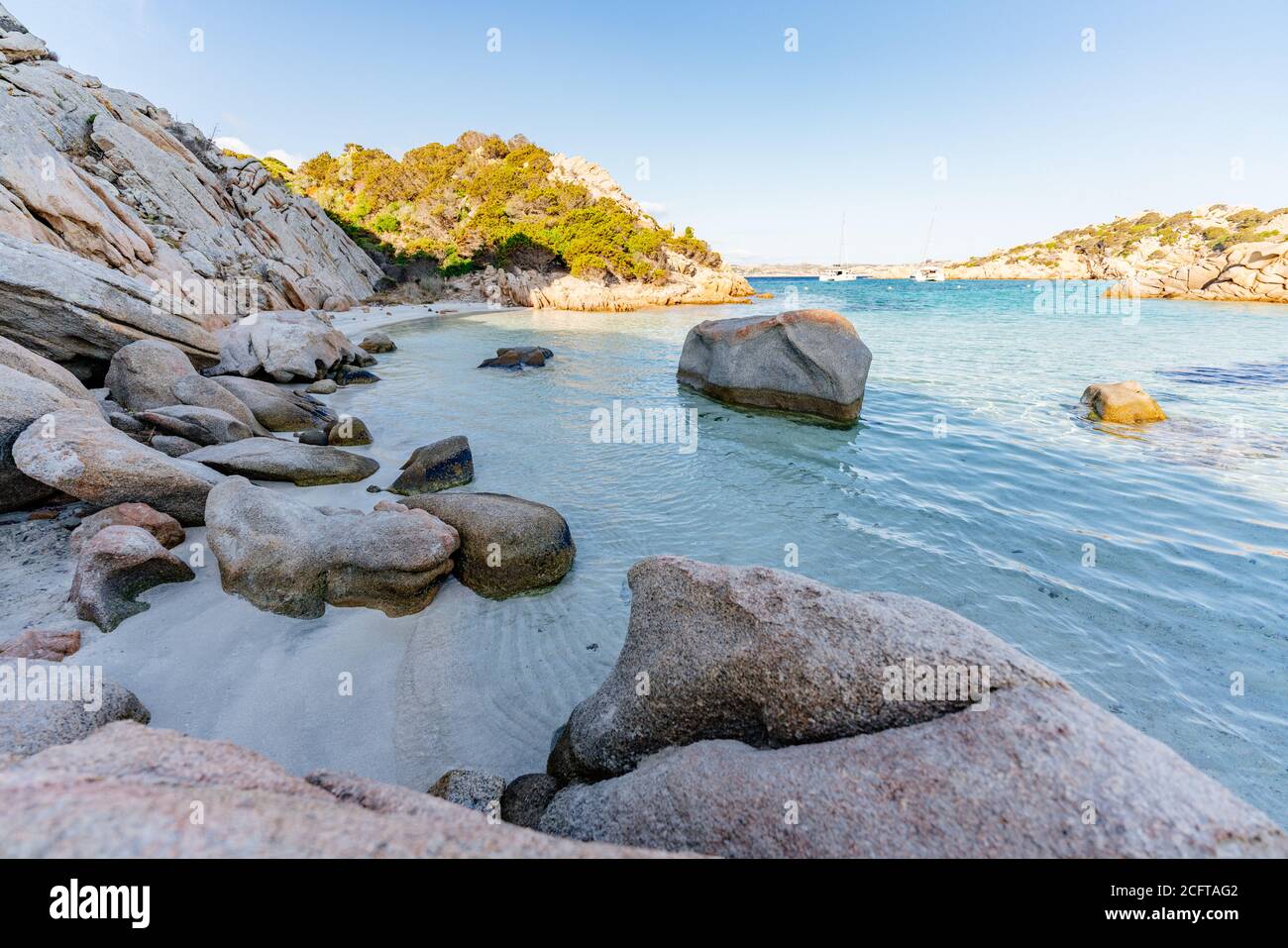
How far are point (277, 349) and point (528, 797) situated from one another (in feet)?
48.8

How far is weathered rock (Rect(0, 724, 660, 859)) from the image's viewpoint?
1.28 metres

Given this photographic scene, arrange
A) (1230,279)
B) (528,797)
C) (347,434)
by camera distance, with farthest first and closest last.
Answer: (1230,279) → (347,434) → (528,797)

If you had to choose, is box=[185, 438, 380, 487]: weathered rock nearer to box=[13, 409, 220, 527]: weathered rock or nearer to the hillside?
box=[13, 409, 220, 527]: weathered rock

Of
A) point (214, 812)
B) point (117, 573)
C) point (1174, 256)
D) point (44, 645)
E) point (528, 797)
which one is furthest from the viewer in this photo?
point (1174, 256)

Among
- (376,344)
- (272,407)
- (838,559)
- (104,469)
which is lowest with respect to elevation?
(838,559)

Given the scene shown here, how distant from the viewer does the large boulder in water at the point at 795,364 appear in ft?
39.2

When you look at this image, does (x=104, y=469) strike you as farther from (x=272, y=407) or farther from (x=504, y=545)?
(x=272, y=407)

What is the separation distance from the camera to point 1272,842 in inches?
64.2

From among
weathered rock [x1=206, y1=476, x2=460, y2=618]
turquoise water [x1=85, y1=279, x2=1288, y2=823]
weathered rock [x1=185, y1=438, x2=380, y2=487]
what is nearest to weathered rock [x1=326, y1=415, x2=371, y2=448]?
turquoise water [x1=85, y1=279, x2=1288, y2=823]

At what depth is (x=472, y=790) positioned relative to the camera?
10.00 feet

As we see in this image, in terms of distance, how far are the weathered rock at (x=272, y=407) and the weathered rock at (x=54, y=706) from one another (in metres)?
7.21

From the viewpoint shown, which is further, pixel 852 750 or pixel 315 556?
pixel 315 556

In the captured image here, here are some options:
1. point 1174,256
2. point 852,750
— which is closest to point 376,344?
point 852,750
